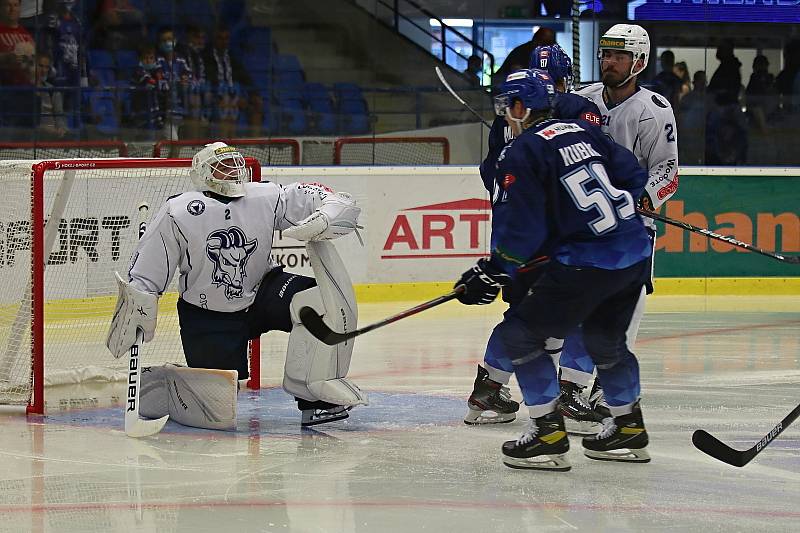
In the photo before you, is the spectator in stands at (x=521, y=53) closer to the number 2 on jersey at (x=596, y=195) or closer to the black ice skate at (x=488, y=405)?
the black ice skate at (x=488, y=405)

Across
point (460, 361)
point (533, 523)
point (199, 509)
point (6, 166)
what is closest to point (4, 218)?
point (6, 166)

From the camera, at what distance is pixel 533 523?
149 inches

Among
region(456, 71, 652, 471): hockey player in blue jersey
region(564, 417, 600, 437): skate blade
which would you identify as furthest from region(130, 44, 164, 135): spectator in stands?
region(456, 71, 652, 471): hockey player in blue jersey

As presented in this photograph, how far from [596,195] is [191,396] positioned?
5.48 feet

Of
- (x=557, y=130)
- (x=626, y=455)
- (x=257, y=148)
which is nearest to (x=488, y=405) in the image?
(x=626, y=455)

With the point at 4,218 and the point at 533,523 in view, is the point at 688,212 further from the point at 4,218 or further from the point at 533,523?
the point at 533,523

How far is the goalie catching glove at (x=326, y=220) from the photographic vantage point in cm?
496

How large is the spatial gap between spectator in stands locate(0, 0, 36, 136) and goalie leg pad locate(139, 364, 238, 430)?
372cm

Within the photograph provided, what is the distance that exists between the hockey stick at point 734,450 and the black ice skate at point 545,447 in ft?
1.33

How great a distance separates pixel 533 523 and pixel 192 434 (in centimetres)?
157

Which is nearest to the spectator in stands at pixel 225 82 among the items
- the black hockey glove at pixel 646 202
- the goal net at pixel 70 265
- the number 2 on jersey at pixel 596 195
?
the goal net at pixel 70 265

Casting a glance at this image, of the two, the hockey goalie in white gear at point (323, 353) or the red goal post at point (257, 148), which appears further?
the red goal post at point (257, 148)

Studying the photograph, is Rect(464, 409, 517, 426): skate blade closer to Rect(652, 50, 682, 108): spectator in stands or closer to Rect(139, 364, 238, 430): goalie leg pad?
Rect(139, 364, 238, 430): goalie leg pad

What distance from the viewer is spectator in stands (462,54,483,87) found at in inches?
373
